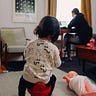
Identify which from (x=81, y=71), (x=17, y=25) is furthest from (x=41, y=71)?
(x=17, y=25)

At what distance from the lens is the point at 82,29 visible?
216 inches

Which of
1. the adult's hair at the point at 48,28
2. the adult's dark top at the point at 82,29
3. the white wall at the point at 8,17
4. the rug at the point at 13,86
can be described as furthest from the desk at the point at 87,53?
the adult's hair at the point at 48,28

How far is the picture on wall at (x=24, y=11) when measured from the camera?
539 centimetres

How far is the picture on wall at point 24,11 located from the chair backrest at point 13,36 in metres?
0.36

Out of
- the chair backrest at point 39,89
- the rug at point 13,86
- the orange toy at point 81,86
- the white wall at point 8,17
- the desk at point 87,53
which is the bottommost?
the rug at point 13,86

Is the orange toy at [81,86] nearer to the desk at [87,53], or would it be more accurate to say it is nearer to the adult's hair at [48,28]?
the adult's hair at [48,28]

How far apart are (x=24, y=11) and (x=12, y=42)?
3.05ft

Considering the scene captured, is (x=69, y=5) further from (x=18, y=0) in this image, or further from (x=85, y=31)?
(x=18, y=0)

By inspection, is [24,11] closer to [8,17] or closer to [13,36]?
[8,17]

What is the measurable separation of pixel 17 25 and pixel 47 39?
11.6ft

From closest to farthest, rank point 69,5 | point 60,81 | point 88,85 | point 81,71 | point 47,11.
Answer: point 88,85 < point 60,81 < point 81,71 < point 47,11 < point 69,5

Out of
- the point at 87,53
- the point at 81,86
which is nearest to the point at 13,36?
the point at 87,53

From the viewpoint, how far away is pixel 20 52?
183 inches

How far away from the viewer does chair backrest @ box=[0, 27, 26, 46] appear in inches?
197
